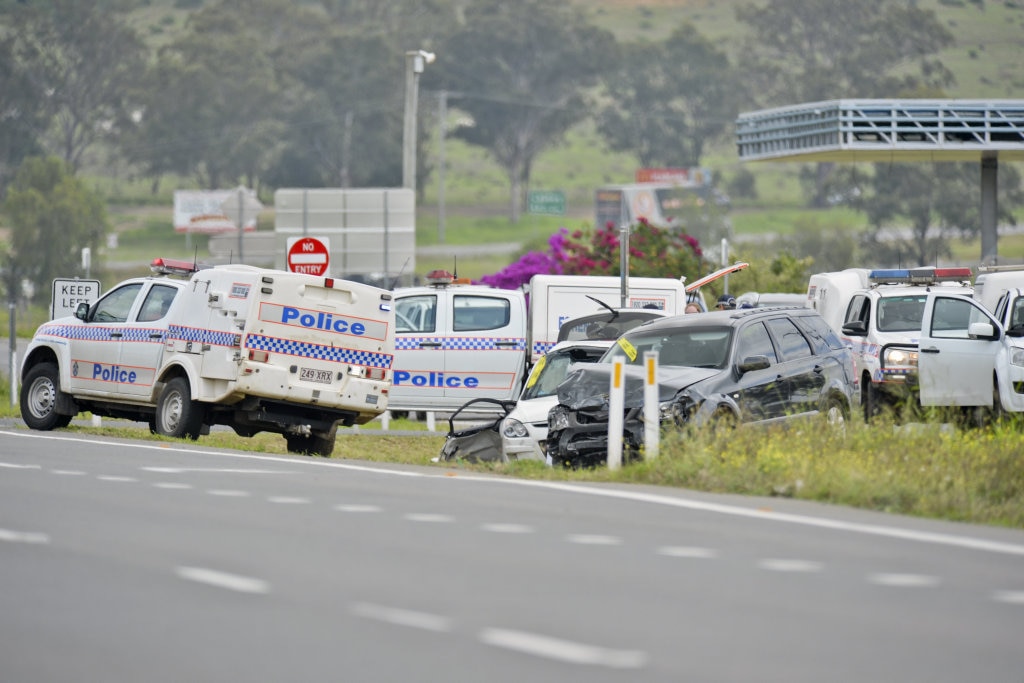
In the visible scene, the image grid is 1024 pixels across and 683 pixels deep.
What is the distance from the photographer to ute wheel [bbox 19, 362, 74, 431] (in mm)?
19453

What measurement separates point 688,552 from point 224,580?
8.26 feet

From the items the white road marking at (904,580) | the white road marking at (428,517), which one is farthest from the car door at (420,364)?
the white road marking at (904,580)

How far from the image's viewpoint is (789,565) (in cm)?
884

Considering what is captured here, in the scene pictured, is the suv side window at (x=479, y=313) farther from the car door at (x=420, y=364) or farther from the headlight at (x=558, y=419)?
the headlight at (x=558, y=419)

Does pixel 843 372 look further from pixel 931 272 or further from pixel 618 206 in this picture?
pixel 618 206

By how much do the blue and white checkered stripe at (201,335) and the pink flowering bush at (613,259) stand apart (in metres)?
20.3

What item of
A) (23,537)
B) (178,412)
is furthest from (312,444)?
(23,537)

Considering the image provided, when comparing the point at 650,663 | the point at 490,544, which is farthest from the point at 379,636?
the point at 490,544

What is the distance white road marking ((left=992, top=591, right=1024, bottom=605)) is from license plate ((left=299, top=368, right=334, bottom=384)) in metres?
10.5

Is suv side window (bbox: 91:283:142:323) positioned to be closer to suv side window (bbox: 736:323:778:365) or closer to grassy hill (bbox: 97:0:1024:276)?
suv side window (bbox: 736:323:778:365)

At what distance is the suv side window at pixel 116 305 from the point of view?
61.6ft

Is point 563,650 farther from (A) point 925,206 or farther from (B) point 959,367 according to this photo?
(A) point 925,206

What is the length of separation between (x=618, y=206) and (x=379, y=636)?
87.7 metres

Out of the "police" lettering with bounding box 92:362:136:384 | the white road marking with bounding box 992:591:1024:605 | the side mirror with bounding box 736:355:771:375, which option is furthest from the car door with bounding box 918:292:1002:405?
the white road marking with bounding box 992:591:1024:605
